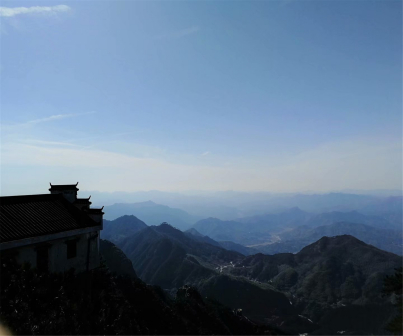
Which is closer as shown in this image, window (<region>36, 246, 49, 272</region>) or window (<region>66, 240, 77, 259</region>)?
window (<region>36, 246, 49, 272</region>)

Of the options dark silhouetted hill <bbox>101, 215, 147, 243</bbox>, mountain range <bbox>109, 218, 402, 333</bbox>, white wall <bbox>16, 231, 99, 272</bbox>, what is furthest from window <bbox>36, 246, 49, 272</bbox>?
dark silhouetted hill <bbox>101, 215, 147, 243</bbox>

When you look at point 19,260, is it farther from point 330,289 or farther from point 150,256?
point 150,256

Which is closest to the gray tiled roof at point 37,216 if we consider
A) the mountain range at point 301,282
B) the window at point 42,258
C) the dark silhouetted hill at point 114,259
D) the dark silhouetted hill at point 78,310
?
the window at point 42,258

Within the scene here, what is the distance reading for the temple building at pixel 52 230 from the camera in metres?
15.4

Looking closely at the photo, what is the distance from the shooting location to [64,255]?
17.5 metres

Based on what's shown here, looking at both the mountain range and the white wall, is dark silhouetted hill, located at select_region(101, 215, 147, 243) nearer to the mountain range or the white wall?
the mountain range

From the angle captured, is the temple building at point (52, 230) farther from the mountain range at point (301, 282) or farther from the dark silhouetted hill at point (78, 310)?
the mountain range at point (301, 282)

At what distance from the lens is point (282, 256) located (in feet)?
283

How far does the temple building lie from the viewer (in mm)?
15414

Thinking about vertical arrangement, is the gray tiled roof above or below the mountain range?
above

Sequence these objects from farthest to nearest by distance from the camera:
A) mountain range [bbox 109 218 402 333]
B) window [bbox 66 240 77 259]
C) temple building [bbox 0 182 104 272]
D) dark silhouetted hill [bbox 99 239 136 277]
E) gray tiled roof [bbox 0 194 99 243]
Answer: dark silhouetted hill [bbox 99 239 136 277], mountain range [bbox 109 218 402 333], window [bbox 66 240 77 259], gray tiled roof [bbox 0 194 99 243], temple building [bbox 0 182 104 272]

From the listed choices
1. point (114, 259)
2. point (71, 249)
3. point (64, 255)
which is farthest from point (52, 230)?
point (114, 259)

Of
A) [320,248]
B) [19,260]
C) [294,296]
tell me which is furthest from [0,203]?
[320,248]

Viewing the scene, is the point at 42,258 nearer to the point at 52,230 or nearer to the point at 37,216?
the point at 52,230
